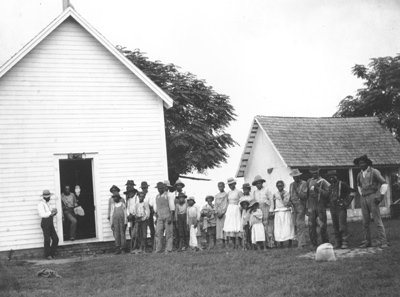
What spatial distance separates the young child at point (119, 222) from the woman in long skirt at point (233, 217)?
3088 mm

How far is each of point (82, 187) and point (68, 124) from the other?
329cm

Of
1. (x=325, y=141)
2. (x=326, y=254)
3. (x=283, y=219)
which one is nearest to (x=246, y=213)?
(x=283, y=219)

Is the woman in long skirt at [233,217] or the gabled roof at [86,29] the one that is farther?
the gabled roof at [86,29]

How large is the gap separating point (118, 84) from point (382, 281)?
11.6 meters

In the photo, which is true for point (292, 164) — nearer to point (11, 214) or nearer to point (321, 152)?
point (321, 152)

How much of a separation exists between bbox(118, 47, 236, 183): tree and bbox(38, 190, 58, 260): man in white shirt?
1713 centimetres

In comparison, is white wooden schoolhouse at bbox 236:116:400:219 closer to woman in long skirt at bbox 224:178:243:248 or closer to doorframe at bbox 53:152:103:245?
woman in long skirt at bbox 224:178:243:248

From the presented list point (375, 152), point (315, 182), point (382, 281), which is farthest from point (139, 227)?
point (375, 152)

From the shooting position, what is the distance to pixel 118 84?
18016 millimetres

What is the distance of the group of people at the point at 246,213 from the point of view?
13.1 meters

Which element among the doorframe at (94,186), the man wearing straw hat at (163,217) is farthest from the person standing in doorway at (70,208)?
the man wearing straw hat at (163,217)

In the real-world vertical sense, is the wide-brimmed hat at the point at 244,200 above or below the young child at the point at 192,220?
above

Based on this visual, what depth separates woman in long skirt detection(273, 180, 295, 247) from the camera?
1445 centimetres

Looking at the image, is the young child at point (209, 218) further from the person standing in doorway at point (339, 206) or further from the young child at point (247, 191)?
the person standing in doorway at point (339, 206)
